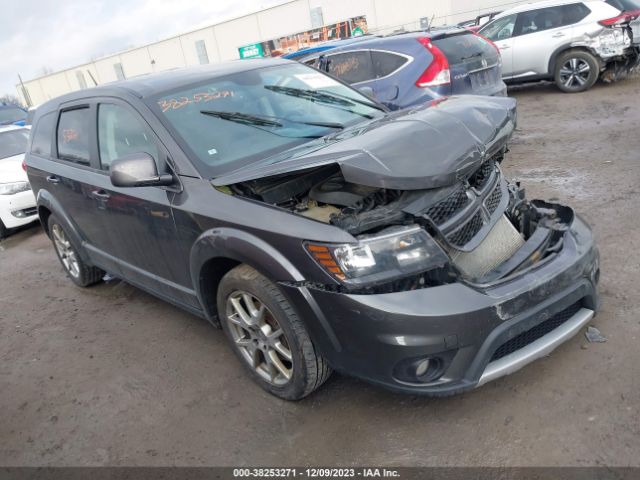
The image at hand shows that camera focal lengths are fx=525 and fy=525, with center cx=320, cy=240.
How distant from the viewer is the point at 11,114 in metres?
14.5

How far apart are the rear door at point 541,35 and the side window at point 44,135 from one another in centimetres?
854

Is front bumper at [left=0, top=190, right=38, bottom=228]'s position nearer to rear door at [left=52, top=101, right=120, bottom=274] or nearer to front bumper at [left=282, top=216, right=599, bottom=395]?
rear door at [left=52, top=101, right=120, bottom=274]

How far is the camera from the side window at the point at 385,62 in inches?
265

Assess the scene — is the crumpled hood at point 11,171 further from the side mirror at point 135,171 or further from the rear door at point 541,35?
the rear door at point 541,35

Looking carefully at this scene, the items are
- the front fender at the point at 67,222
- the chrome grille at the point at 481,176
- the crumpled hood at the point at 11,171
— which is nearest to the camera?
the chrome grille at the point at 481,176

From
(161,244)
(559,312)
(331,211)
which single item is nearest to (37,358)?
(161,244)

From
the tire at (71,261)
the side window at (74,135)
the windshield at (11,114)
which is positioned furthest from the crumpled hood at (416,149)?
the windshield at (11,114)

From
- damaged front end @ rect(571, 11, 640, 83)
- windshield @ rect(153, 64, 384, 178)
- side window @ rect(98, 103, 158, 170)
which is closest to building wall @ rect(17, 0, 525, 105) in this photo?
damaged front end @ rect(571, 11, 640, 83)

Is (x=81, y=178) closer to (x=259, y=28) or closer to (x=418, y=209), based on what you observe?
(x=418, y=209)

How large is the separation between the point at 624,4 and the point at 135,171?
9466 mm

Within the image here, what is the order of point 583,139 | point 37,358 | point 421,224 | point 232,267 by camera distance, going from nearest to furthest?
point 421,224 → point 232,267 → point 37,358 → point 583,139

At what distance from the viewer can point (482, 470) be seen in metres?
2.24

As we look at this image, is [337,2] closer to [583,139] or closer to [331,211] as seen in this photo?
[583,139]

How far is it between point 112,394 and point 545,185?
451 centimetres
